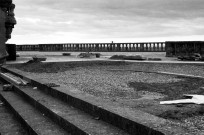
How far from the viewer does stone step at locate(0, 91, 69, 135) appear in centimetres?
439

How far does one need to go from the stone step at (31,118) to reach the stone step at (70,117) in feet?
0.29

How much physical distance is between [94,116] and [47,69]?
7.47 meters

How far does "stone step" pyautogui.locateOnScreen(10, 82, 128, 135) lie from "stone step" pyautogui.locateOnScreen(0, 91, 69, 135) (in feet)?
0.29

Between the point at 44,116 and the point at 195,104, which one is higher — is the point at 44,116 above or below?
below

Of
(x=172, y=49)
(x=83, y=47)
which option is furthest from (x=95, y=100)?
(x=83, y=47)

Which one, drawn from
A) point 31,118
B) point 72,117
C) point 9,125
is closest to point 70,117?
point 72,117

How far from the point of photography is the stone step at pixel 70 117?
369 centimetres

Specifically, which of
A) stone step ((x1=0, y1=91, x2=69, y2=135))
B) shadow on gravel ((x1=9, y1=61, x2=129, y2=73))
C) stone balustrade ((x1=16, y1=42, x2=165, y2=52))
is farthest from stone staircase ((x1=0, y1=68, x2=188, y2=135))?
stone balustrade ((x1=16, y1=42, x2=165, y2=52))

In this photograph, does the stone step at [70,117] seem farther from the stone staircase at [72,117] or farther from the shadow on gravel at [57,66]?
the shadow on gravel at [57,66]

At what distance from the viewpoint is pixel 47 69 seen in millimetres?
11578

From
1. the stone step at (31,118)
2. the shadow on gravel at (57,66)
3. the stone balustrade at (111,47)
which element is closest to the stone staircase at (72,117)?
the stone step at (31,118)

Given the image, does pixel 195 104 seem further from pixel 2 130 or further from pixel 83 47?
pixel 83 47

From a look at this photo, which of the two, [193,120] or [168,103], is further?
[168,103]

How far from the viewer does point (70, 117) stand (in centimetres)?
442
